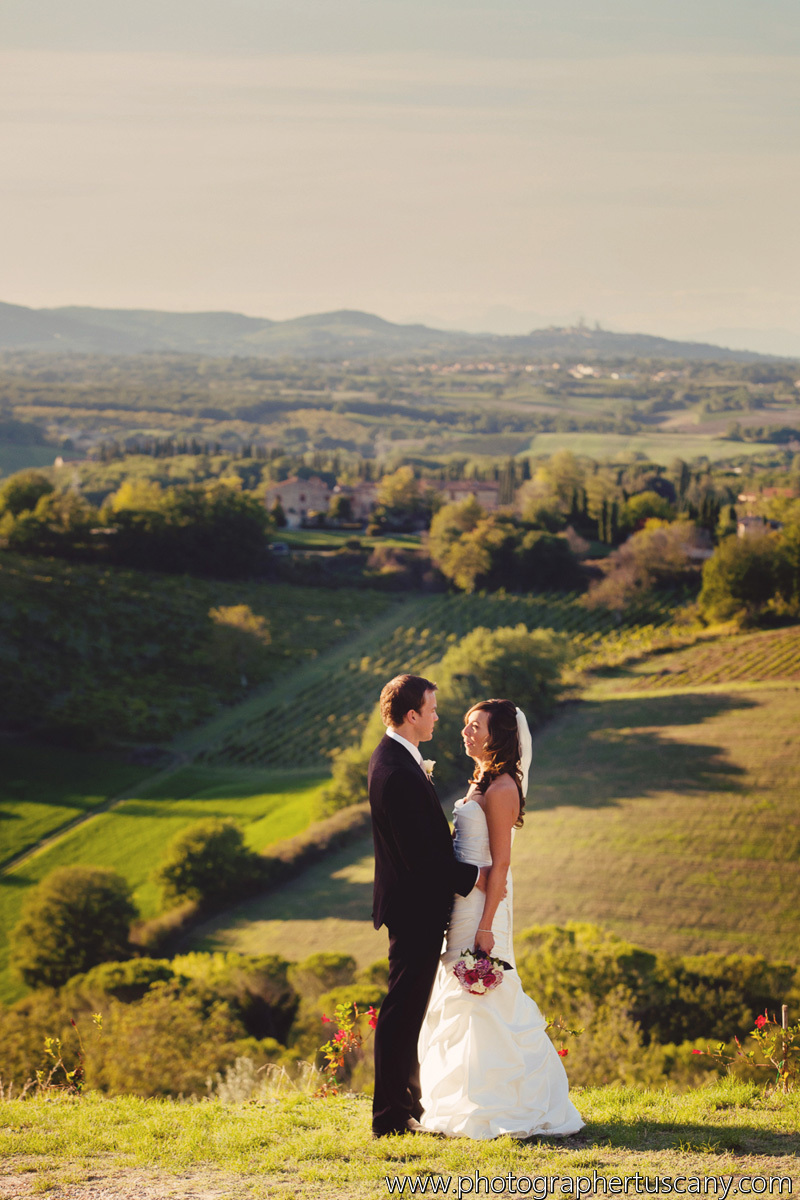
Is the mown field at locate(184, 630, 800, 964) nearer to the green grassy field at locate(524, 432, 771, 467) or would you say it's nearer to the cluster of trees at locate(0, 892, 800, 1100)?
the cluster of trees at locate(0, 892, 800, 1100)

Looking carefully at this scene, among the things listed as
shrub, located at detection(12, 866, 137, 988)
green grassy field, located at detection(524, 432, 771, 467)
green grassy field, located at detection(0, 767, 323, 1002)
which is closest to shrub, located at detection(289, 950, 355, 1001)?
shrub, located at detection(12, 866, 137, 988)

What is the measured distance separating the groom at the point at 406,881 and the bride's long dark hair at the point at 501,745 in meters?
0.31

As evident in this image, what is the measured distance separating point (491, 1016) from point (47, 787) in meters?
40.2

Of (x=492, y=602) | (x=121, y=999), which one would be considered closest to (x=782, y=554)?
(x=492, y=602)

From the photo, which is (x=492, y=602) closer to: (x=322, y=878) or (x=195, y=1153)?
(x=322, y=878)

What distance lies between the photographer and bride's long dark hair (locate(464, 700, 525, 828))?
5609mm

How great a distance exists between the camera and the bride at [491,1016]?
554 centimetres

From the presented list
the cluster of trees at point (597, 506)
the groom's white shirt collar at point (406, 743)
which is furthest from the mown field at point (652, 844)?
the cluster of trees at point (597, 506)

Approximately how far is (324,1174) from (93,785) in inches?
1594

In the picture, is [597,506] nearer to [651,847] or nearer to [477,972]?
[651,847]

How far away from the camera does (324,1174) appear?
199 inches

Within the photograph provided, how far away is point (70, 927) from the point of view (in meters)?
29.7

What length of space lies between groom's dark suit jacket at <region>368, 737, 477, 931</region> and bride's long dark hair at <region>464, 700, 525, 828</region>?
0.35m

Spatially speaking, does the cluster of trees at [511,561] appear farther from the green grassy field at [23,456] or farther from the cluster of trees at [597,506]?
the green grassy field at [23,456]
